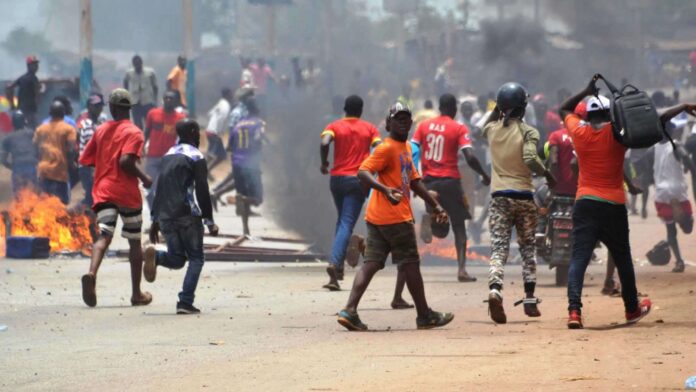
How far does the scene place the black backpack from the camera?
10.2 meters

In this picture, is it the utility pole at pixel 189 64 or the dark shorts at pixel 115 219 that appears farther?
the utility pole at pixel 189 64

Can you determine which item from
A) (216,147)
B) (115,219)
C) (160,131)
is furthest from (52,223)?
(216,147)

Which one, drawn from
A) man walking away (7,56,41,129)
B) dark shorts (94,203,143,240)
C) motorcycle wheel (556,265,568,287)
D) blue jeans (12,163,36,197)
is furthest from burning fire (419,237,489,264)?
man walking away (7,56,41,129)

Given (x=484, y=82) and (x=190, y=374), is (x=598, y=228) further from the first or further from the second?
(x=484, y=82)

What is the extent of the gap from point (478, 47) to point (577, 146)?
24.2m

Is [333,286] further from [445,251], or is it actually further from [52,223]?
[52,223]

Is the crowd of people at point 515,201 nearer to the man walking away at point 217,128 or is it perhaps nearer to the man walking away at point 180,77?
the man walking away at point 217,128

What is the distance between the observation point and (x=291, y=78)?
1623 inches

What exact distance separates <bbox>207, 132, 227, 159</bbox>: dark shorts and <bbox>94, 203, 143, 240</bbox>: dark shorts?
12.9 m

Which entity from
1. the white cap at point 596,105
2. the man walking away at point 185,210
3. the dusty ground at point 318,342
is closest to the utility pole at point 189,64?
the dusty ground at point 318,342

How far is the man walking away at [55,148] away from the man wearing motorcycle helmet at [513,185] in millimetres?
8433

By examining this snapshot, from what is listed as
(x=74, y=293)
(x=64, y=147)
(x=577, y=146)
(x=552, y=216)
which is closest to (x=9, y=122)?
(x=64, y=147)

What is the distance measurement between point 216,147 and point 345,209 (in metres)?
12.6

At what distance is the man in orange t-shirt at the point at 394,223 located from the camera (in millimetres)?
10844
